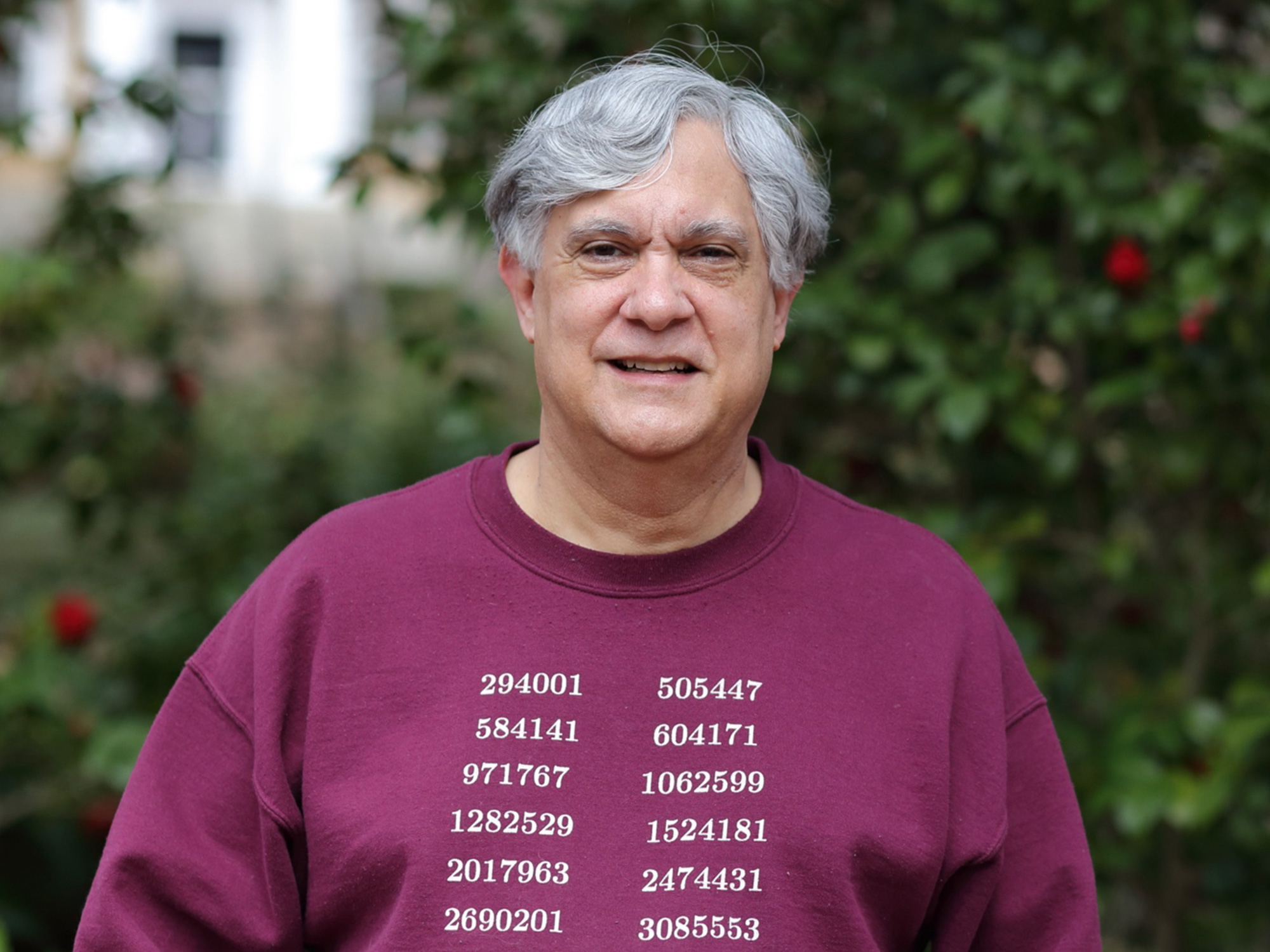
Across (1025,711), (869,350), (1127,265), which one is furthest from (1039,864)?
(1127,265)

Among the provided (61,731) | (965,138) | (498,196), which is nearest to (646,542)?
(498,196)

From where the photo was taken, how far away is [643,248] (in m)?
1.66

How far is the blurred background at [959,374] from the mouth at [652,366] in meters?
0.87

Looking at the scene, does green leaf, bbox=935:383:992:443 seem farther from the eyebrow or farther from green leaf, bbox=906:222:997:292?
the eyebrow

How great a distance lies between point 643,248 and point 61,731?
75.0 inches

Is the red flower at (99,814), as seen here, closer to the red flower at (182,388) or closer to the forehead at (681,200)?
the red flower at (182,388)

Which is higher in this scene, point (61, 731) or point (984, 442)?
point (984, 442)

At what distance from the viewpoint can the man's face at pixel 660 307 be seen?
1649 millimetres

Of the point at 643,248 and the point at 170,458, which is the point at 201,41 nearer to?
the point at 170,458

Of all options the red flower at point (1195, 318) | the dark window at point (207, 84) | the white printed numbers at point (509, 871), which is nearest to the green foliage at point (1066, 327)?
the red flower at point (1195, 318)

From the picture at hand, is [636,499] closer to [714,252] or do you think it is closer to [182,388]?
[714,252]

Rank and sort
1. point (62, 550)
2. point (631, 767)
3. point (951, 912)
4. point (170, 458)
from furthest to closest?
point (62, 550) → point (170, 458) → point (951, 912) → point (631, 767)

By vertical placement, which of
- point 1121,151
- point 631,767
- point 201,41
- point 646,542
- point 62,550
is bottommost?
point 62,550

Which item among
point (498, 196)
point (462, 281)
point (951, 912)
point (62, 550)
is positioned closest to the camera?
point (951, 912)
